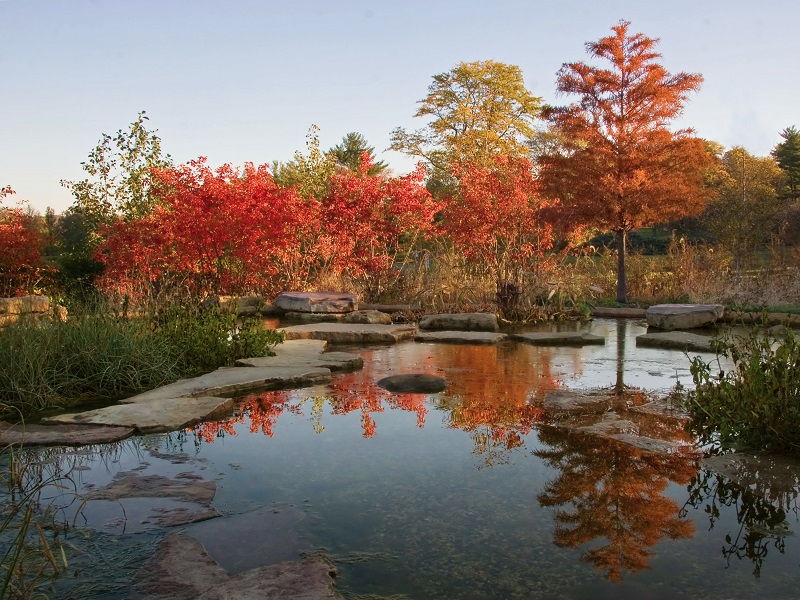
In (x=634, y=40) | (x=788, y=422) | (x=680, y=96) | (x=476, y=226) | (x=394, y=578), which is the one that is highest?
(x=634, y=40)

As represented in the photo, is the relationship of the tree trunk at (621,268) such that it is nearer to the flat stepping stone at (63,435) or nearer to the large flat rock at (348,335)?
the large flat rock at (348,335)

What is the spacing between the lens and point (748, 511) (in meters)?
2.93

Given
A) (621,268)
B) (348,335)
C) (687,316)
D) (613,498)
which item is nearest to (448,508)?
(613,498)

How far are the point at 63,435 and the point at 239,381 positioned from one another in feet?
4.92

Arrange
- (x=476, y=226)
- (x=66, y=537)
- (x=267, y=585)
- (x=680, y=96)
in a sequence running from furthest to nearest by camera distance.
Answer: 1. (x=680, y=96)
2. (x=476, y=226)
3. (x=66, y=537)
4. (x=267, y=585)

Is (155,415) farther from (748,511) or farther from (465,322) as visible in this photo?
(465,322)

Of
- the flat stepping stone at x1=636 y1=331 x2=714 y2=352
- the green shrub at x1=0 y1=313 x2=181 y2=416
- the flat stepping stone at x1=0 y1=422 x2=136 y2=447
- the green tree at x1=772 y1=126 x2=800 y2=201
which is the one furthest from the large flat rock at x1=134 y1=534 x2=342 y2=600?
the green tree at x1=772 y1=126 x2=800 y2=201

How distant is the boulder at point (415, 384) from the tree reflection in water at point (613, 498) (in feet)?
4.74

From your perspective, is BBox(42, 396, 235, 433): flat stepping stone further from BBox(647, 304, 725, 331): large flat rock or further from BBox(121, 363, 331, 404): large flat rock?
BBox(647, 304, 725, 331): large flat rock

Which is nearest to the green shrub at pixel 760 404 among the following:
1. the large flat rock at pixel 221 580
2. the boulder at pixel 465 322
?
the large flat rock at pixel 221 580

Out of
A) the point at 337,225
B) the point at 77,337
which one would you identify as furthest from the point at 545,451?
the point at 337,225

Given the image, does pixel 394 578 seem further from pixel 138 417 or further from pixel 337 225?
pixel 337 225

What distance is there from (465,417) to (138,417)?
6.69 ft

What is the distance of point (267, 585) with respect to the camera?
2.21m
